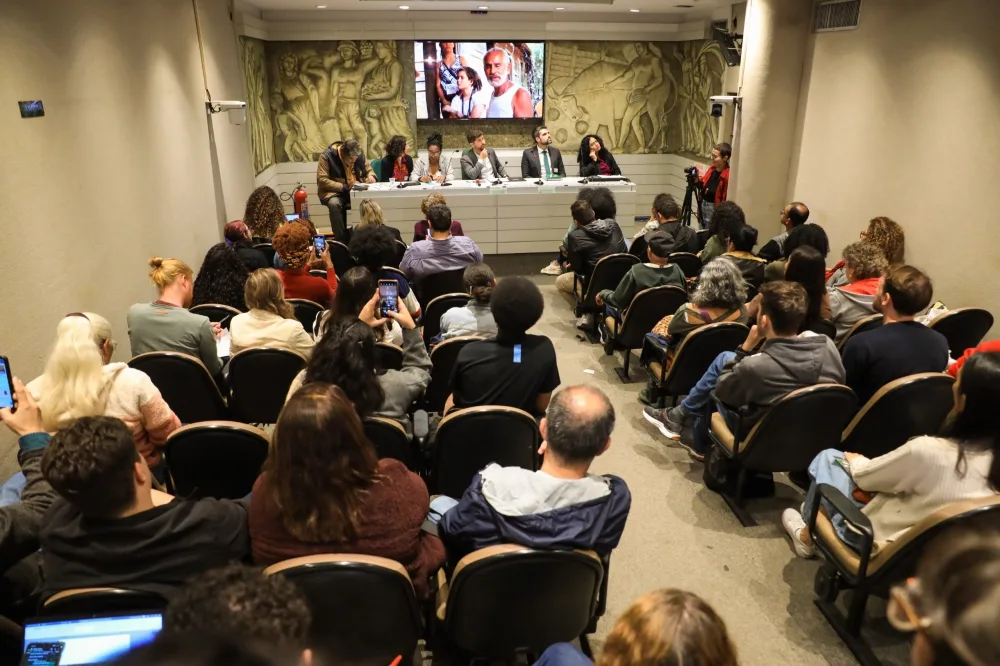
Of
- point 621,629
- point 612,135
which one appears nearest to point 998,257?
point 621,629

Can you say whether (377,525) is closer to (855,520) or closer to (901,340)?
(855,520)

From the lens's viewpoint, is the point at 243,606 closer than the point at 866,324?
Yes

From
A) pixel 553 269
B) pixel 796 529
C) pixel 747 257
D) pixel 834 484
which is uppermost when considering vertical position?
pixel 747 257

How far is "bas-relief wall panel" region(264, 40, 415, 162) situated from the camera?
956cm

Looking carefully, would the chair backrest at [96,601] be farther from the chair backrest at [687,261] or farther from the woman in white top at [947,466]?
the chair backrest at [687,261]

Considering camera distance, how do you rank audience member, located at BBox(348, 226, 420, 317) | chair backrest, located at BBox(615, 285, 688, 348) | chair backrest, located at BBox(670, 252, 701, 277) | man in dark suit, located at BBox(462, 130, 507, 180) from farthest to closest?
man in dark suit, located at BBox(462, 130, 507, 180), chair backrest, located at BBox(670, 252, 701, 277), chair backrest, located at BBox(615, 285, 688, 348), audience member, located at BBox(348, 226, 420, 317)

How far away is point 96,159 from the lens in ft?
14.3

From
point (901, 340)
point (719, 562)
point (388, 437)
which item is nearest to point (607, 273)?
point (901, 340)

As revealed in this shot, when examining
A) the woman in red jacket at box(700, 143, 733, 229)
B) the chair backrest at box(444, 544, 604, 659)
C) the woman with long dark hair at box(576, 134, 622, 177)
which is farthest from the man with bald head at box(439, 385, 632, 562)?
the woman with long dark hair at box(576, 134, 622, 177)

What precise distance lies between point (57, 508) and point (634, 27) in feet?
33.1

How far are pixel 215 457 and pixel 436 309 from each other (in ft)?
6.79

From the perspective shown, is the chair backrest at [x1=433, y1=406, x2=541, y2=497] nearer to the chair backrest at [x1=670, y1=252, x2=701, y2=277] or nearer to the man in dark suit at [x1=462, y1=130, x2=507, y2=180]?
the chair backrest at [x1=670, y1=252, x2=701, y2=277]

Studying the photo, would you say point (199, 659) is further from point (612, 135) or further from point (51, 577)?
point (612, 135)

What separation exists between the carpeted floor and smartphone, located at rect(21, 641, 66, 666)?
1.85 m
